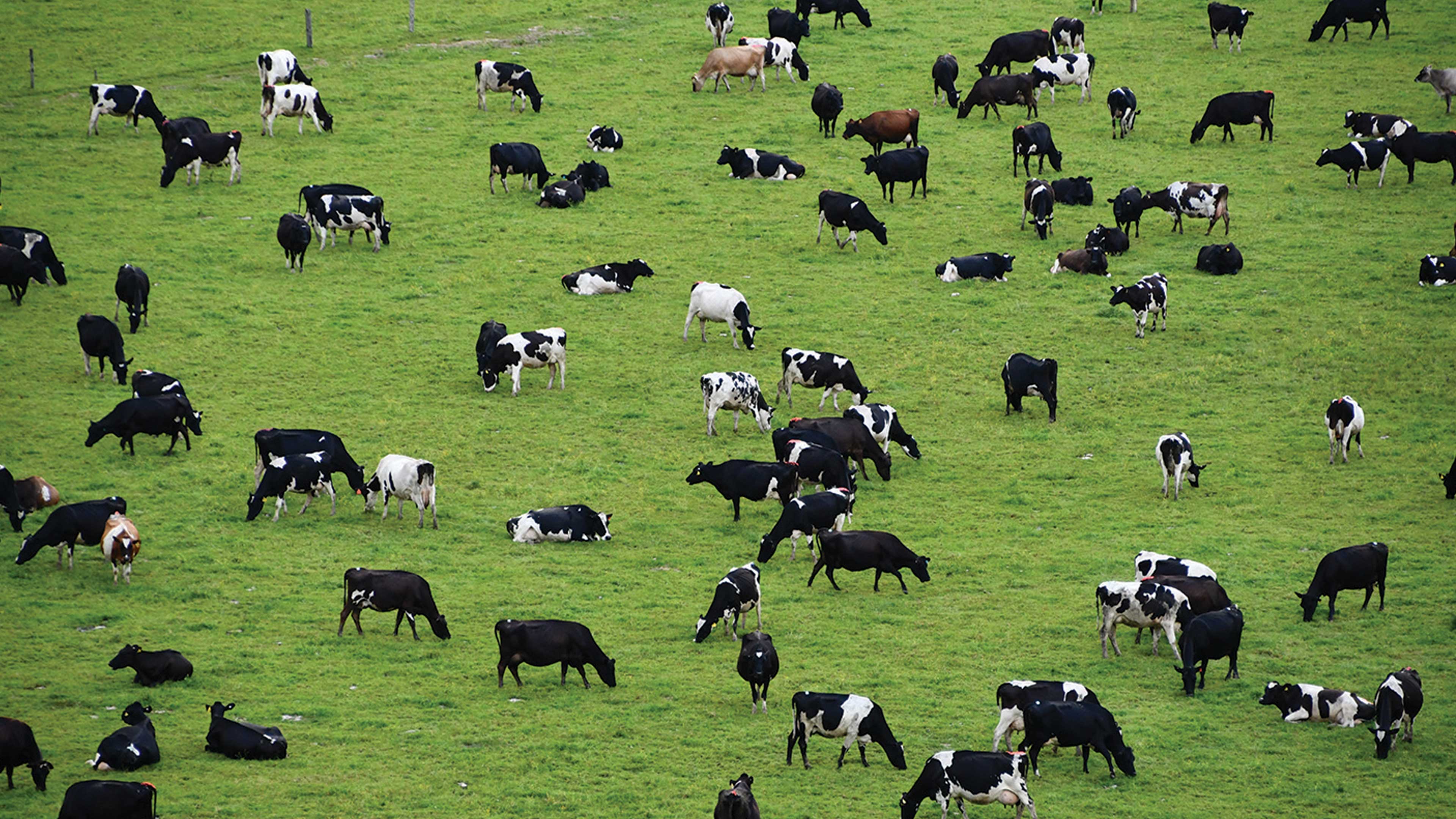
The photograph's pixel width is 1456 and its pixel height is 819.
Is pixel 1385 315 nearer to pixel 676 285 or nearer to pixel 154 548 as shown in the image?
pixel 676 285

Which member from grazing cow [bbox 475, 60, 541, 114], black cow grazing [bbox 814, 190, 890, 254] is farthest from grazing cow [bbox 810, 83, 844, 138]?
grazing cow [bbox 475, 60, 541, 114]

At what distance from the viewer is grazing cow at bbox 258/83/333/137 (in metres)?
46.7

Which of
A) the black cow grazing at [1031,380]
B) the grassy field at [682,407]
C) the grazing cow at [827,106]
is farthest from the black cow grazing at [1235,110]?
the black cow grazing at [1031,380]

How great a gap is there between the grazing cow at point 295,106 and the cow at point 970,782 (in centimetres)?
3476

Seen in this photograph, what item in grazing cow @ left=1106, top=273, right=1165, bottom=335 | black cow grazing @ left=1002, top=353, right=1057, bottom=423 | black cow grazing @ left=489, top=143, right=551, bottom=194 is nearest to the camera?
black cow grazing @ left=1002, top=353, right=1057, bottom=423

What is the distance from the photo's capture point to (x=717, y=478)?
27.8 metres

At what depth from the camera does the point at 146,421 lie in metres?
29.5

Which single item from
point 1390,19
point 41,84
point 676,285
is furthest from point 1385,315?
point 41,84

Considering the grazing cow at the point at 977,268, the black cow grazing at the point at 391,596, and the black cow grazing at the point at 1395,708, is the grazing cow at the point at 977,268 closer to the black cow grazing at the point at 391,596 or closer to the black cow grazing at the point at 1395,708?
the black cow grazing at the point at 391,596

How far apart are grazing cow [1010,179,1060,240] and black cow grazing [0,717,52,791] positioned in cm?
2841

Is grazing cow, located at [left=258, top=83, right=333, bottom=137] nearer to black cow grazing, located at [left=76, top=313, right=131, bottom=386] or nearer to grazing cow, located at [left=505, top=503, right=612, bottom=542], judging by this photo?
black cow grazing, located at [left=76, top=313, right=131, bottom=386]

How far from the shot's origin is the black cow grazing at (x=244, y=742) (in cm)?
1891

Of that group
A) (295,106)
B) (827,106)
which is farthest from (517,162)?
(827,106)

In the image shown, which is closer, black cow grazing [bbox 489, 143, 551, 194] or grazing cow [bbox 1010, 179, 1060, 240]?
grazing cow [bbox 1010, 179, 1060, 240]
